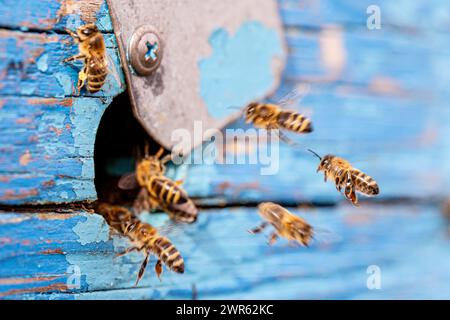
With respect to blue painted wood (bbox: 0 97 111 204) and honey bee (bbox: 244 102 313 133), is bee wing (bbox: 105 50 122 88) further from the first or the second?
honey bee (bbox: 244 102 313 133)

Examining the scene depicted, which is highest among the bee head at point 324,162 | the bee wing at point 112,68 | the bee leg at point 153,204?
the bee wing at point 112,68

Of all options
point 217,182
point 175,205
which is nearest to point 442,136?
point 217,182

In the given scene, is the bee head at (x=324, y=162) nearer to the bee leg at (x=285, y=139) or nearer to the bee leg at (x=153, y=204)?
the bee leg at (x=285, y=139)

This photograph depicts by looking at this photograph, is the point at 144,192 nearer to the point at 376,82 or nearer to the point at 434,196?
the point at 376,82

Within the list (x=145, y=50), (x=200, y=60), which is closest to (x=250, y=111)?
(x=200, y=60)

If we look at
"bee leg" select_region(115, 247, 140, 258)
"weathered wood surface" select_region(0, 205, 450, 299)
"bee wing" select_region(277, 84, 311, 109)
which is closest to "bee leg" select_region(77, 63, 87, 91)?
"weathered wood surface" select_region(0, 205, 450, 299)

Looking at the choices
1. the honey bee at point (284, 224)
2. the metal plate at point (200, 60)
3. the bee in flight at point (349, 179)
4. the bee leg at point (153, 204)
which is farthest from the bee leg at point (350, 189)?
the bee leg at point (153, 204)
